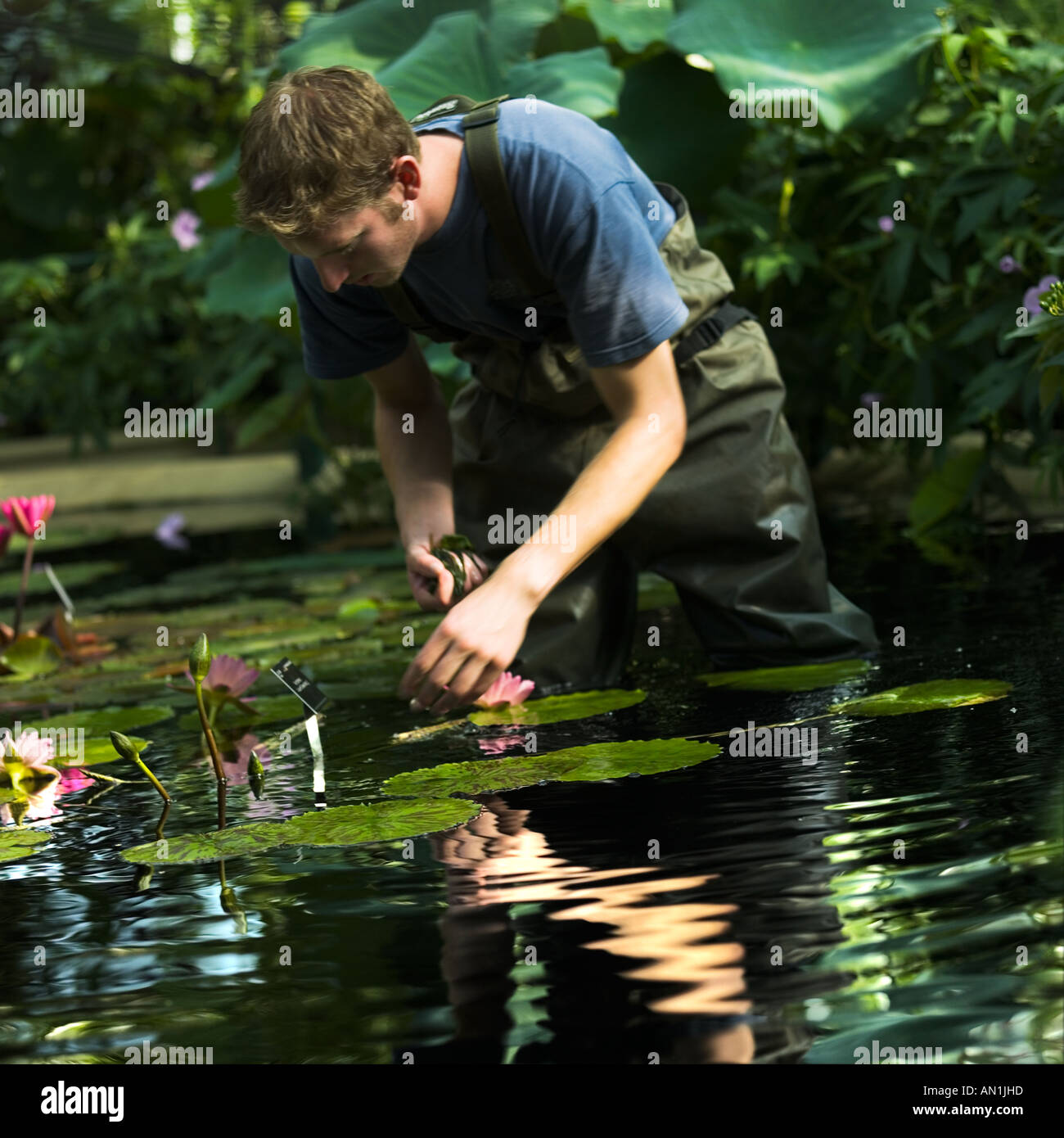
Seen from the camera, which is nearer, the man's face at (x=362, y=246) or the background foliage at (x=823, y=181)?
the man's face at (x=362, y=246)

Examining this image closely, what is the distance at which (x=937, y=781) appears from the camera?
1.75 m

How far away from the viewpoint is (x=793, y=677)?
2326 mm

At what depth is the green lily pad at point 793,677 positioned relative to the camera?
2.30 m

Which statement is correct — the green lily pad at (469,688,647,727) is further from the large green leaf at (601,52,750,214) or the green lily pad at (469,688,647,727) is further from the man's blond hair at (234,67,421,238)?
the large green leaf at (601,52,750,214)

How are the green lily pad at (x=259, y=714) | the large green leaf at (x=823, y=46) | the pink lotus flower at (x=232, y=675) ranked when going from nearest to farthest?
the pink lotus flower at (x=232, y=675)
the green lily pad at (x=259, y=714)
the large green leaf at (x=823, y=46)

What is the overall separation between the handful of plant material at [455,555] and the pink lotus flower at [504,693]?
0.21 metres

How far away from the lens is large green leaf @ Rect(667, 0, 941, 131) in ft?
12.3

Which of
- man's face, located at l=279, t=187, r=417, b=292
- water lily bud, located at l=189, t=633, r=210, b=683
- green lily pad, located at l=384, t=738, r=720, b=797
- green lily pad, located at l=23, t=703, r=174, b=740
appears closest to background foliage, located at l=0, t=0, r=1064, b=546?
green lily pad, located at l=384, t=738, r=720, b=797

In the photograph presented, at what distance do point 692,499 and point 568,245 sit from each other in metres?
0.53

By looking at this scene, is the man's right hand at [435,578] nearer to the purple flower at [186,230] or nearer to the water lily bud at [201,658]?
the water lily bud at [201,658]

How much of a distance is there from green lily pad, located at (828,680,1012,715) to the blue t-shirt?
57cm

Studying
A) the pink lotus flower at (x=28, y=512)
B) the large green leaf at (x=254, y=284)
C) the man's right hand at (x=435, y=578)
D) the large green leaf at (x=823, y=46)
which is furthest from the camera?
the large green leaf at (x=254, y=284)

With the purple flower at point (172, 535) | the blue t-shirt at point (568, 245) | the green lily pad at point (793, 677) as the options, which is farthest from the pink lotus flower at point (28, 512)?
the purple flower at point (172, 535)

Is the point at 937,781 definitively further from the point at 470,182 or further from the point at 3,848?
the point at 3,848
